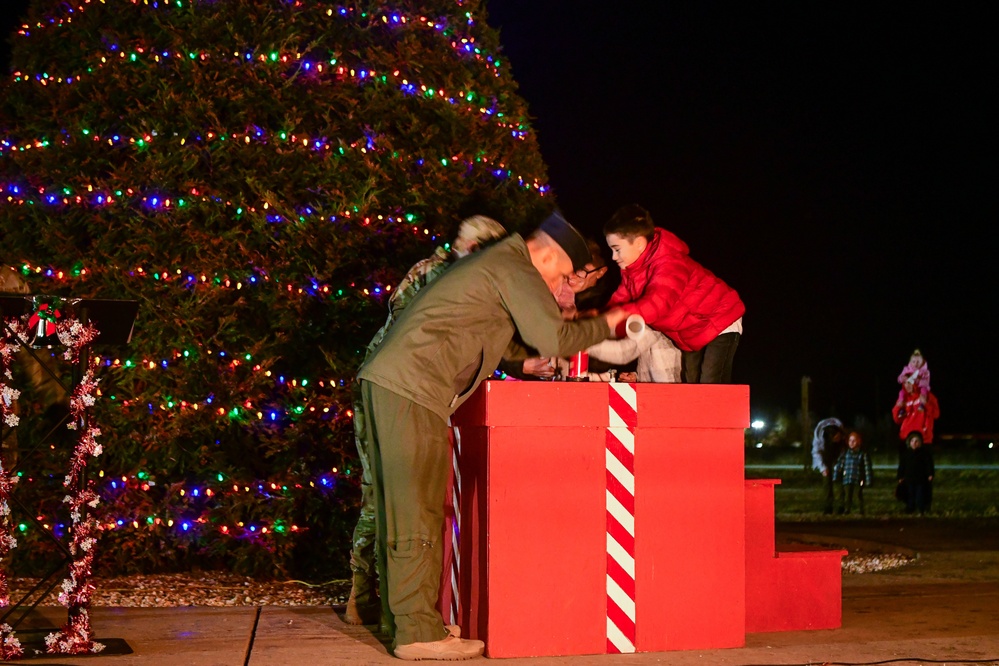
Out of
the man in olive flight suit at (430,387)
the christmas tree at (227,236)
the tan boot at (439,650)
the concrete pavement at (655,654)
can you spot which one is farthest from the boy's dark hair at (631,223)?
the tan boot at (439,650)

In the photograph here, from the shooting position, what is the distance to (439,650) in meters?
4.85

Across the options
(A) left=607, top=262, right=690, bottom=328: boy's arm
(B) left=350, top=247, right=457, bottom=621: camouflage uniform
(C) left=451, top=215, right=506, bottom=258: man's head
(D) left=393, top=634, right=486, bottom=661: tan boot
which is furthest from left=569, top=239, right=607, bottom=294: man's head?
(D) left=393, top=634, right=486, bottom=661: tan boot

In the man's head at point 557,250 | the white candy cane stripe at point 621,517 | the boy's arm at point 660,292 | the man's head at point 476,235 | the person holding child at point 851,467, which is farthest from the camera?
the person holding child at point 851,467

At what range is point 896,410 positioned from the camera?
17.4 m

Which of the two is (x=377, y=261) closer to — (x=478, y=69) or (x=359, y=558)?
(x=478, y=69)

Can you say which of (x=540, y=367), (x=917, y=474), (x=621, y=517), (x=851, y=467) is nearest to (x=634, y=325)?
(x=621, y=517)

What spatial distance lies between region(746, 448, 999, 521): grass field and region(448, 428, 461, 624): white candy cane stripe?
10.6 metres

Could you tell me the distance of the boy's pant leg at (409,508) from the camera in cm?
486

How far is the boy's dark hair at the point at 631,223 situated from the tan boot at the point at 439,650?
2.56 meters

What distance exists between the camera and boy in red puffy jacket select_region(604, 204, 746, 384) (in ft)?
20.9

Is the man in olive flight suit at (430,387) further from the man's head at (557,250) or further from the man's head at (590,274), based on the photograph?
the man's head at (590,274)

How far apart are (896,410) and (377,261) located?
39.3 feet

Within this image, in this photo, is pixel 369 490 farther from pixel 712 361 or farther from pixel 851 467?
pixel 851 467

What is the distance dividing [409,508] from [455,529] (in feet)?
2.19
